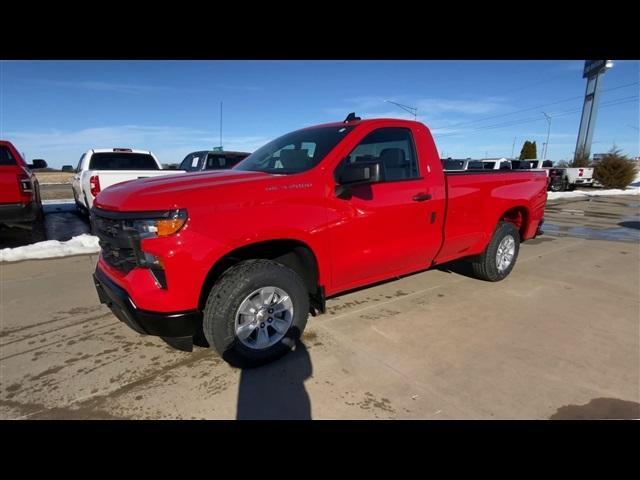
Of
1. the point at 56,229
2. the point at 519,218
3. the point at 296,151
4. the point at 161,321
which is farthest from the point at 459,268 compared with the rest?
the point at 56,229

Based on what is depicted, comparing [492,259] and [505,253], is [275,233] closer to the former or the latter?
[492,259]

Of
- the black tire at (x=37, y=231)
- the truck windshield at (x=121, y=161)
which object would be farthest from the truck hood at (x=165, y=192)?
the truck windshield at (x=121, y=161)

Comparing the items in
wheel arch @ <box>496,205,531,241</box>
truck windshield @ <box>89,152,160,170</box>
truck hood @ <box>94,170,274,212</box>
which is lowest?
wheel arch @ <box>496,205,531,241</box>

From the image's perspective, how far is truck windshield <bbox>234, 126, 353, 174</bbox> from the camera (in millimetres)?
3299

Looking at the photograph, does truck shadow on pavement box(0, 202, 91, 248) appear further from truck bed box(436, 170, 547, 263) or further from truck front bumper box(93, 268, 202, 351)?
truck bed box(436, 170, 547, 263)

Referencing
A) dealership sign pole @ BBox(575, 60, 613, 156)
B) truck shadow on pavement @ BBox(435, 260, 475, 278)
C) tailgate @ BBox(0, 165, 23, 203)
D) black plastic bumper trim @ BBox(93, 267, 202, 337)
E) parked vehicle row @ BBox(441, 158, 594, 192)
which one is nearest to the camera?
black plastic bumper trim @ BBox(93, 267, 202, 337)

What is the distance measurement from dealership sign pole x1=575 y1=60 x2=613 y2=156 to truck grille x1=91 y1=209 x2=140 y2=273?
41.6m

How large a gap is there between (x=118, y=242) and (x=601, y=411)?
354 cm

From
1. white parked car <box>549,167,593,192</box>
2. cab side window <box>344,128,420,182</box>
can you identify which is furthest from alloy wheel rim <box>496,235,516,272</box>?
white parked car <box>549,167,593,192</box>

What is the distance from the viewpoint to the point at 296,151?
358cm

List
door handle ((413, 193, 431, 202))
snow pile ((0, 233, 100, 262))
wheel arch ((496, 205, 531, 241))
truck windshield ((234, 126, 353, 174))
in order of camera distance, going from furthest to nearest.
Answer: snow pile ((0, 233, 100, 262))
wheel arch ((496, 205, 531, 241))
door handle ((413, 193, 431, 202))
truck windshield ((234, 126, 353, 174))

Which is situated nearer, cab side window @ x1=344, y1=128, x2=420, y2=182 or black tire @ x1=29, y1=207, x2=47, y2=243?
cab side window @ x1=344, y1=128, x2=420, y2=182

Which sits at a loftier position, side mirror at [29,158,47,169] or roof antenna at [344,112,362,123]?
roof antenna at [344,112,362,123]
